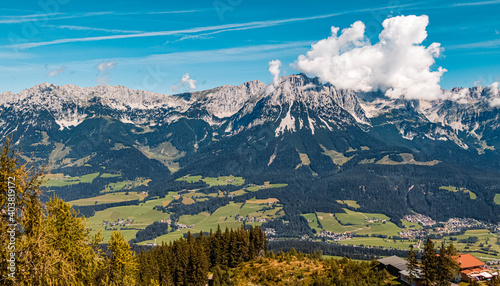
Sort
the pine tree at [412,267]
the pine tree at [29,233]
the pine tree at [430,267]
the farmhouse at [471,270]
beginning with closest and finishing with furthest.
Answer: the pine tree at [29,233] < the pine tree at [430,267] < the pine tree at [412,267] < the farmhouse at [471,270]

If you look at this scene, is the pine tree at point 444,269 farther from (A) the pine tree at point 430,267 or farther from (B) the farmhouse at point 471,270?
(B) the farmhouse at point 471,270

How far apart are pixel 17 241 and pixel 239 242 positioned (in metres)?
86.2

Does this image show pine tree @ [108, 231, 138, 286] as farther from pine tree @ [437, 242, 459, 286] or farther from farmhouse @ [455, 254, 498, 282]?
farmhouse @ [455, 254, 498, 282]

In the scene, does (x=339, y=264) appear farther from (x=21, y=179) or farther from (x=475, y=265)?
(x=21, y=179)

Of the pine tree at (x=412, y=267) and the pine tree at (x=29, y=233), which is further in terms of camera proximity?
the pine tree at (x=412, y=267)

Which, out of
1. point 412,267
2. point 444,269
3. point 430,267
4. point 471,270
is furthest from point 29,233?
point 471,270

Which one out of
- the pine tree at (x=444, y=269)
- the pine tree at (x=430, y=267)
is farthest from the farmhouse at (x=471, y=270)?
the pine tree at (x=430, y=267)

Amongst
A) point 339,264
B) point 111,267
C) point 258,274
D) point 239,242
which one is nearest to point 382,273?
point 339,264

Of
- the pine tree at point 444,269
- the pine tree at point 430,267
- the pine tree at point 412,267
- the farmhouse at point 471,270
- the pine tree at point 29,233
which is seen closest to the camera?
the pine tree at point 29,233

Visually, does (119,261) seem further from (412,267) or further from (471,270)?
(471,270)

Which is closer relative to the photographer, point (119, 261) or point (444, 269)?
point (119, 261)

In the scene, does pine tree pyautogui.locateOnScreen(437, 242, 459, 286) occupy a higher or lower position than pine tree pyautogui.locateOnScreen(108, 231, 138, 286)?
lower

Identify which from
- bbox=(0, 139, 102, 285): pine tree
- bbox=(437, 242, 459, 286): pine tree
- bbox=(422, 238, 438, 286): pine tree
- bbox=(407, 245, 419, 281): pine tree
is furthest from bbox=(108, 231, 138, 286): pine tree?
bbox=(407, 245, 419, 281): pine tree

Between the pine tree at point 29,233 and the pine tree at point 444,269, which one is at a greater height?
the pine tree at point 29,233
